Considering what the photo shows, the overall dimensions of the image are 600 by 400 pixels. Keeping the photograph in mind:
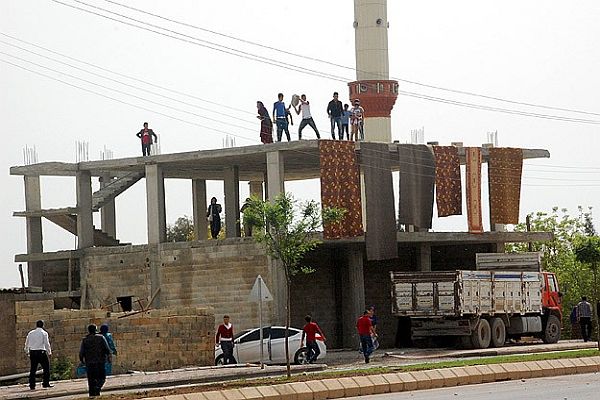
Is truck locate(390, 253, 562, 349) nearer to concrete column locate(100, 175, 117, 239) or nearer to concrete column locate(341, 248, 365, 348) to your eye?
concrete column locate(341, 248, 365, 348)

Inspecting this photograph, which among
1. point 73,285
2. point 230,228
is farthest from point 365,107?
point 73,285

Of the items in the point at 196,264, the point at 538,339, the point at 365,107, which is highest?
the point at 365,107

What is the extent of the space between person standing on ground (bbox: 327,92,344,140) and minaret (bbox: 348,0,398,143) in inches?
691

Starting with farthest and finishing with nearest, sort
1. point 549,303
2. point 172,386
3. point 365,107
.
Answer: point 365,107, point 549,303, point 172,386

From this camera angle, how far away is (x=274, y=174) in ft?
144

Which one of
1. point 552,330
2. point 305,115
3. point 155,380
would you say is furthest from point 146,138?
point 155,380

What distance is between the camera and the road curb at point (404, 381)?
2286cm

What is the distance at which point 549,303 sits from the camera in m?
44.2

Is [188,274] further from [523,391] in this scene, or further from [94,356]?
[523,391]

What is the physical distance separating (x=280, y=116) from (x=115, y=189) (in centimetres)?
937

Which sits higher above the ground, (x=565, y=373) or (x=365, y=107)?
(x=365, y=107)

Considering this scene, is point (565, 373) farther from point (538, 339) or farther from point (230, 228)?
point (230, 228)

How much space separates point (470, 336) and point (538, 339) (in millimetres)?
7504

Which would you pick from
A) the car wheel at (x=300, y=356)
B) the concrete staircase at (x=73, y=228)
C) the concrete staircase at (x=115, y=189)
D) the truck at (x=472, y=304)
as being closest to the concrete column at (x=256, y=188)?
the concrete staircase at (x=115, y=189)
